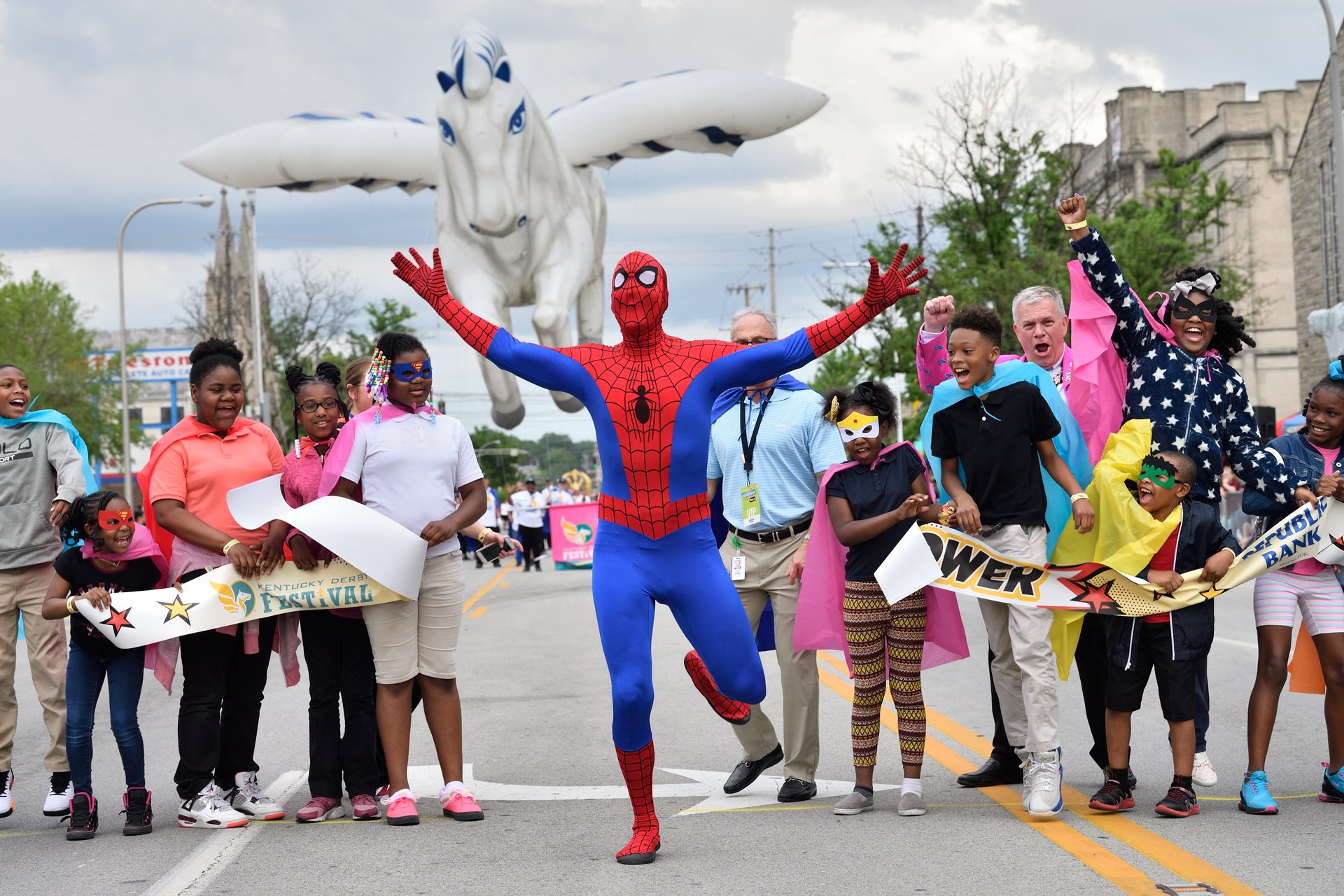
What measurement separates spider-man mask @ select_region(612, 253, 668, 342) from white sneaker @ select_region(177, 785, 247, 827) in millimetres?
2693

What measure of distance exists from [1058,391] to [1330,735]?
1859mm

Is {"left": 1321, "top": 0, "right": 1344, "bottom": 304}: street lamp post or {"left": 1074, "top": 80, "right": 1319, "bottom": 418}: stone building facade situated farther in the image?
{"left": 1074, "top": 80, "right": 1319, "bottom": 418}: stone building facade

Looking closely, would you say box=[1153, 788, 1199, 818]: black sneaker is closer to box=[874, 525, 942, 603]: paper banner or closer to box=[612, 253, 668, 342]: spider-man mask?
box=[874, 525, 942, 603]: paper banner

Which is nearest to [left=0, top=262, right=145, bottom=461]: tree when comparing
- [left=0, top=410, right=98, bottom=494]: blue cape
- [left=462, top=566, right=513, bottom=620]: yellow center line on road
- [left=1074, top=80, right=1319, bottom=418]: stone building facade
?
[left=462, top=566, right=513, bottom=620]: yellow center line on road

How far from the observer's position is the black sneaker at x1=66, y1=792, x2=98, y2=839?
613 cm

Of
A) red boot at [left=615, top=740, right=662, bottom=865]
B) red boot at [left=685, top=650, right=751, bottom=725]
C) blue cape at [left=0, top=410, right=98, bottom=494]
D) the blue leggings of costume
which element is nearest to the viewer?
red boot at [left=615, top=740, right=662, bottom=865]

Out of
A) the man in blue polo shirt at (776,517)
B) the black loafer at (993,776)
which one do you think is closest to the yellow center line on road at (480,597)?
the man in blue polo shirt at (776,517)

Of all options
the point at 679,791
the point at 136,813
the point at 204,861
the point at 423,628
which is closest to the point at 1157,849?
the point at 679,791

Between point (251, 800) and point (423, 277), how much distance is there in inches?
98.8

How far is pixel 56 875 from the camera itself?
18.0ft

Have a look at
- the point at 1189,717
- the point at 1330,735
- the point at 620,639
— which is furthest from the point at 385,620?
the point at 1330,735

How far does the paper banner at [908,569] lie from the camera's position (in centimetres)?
611

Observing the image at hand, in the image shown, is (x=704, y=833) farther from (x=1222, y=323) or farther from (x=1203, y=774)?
(x=1222, y=323)

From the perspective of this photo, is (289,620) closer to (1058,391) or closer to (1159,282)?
(1058,391)
